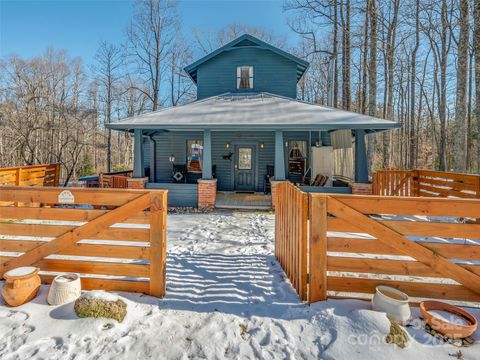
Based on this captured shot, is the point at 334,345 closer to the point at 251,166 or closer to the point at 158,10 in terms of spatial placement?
the point at 251,166

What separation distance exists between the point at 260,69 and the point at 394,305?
11793 millimetres

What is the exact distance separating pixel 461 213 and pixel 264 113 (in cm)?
732

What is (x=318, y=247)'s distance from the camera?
2.91 metres

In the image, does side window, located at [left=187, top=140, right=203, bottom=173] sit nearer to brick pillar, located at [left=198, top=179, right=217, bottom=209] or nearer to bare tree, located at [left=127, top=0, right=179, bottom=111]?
brick pillar, located at [left=198, top=179, right=217, bottom=209]

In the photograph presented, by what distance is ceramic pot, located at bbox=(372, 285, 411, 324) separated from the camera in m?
2.53

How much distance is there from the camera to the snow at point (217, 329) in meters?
2.27

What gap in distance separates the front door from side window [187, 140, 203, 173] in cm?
171

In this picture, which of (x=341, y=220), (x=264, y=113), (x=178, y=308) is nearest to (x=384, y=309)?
(x=341, y=220)

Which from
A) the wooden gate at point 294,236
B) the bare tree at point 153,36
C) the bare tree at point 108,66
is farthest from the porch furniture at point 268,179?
the bare tree at point 108,66

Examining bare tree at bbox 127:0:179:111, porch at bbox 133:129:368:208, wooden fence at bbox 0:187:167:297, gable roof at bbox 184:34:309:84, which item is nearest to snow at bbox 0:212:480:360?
wooden fence at bbox 0:187:167:297

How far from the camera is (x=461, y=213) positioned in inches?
107

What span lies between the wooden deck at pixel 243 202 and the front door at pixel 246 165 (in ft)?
4.03

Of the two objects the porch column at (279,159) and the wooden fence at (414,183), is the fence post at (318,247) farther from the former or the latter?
the wooden fence at (414,183)

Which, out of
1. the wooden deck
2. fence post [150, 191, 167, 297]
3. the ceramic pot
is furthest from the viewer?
the wooden deck
